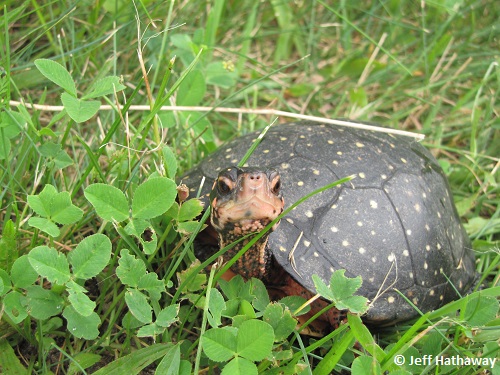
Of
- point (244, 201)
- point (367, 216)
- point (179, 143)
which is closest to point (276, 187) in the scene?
point (244, 201)

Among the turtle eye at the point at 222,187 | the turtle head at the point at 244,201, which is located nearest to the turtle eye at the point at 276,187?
the turtle head at the point at 244,201

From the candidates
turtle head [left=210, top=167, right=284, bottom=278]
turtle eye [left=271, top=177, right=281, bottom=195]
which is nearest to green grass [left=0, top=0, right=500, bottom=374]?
turtle head [left=210, top=167, right=284, bottom=278]

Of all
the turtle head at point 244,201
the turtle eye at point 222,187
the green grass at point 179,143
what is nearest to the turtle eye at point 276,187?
the turtle head at point 244,201

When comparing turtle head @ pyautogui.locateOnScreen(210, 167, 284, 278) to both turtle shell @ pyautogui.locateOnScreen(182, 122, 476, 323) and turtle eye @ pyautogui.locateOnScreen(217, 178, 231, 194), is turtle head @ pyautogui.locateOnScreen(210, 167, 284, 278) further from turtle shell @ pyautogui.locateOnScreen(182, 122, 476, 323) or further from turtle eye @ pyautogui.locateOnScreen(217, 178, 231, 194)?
turtle shell @ pyautogui.locateOnScreen(182, 122, 476, 323)

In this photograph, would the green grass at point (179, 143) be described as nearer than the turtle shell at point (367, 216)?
Yes

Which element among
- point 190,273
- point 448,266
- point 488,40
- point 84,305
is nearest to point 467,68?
point 488,40

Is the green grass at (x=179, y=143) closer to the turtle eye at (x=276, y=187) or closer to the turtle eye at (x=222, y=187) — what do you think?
the turtle eye at (x=222, y=187)

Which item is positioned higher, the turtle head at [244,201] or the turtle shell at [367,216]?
the turtle head at [244,201]
